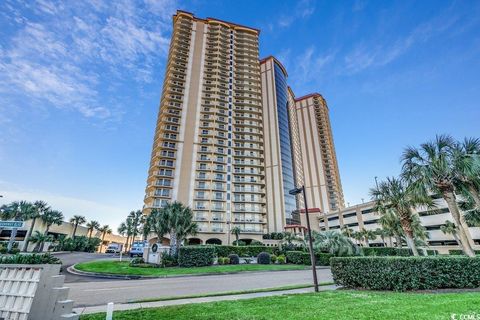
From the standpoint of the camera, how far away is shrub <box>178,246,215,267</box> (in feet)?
87.8

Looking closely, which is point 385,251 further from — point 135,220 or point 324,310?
point 135,220

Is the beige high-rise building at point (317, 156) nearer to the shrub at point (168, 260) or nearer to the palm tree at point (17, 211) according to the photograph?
the shrub at point (168, 260)

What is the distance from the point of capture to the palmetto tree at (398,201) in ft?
57.5

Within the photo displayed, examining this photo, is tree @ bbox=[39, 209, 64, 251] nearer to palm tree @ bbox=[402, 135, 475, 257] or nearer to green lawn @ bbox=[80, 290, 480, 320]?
green lawn @ bbox=[80, 290, 480, 320]

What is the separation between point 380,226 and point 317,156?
4946 centimetres

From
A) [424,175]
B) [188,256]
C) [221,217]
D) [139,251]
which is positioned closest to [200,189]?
[221,217]

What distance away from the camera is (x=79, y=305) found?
29.5 feet

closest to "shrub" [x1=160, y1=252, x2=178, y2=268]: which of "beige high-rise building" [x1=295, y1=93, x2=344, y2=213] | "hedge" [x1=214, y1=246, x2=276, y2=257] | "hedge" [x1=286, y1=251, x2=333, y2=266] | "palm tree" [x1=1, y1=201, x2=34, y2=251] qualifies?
"hedge" [x1=214, y1=246, x2=276, y2=257]

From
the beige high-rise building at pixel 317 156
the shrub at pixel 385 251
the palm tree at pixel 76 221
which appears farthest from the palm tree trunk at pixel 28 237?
the beige high-rise building at pixel 317 156

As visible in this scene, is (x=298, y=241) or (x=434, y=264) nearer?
(x=434, y=264)

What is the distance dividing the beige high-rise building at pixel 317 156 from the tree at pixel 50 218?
86.2 metres

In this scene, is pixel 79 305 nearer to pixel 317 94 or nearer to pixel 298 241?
pixel 298 241

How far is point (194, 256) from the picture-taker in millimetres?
27234

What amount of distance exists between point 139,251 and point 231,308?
40.4m
